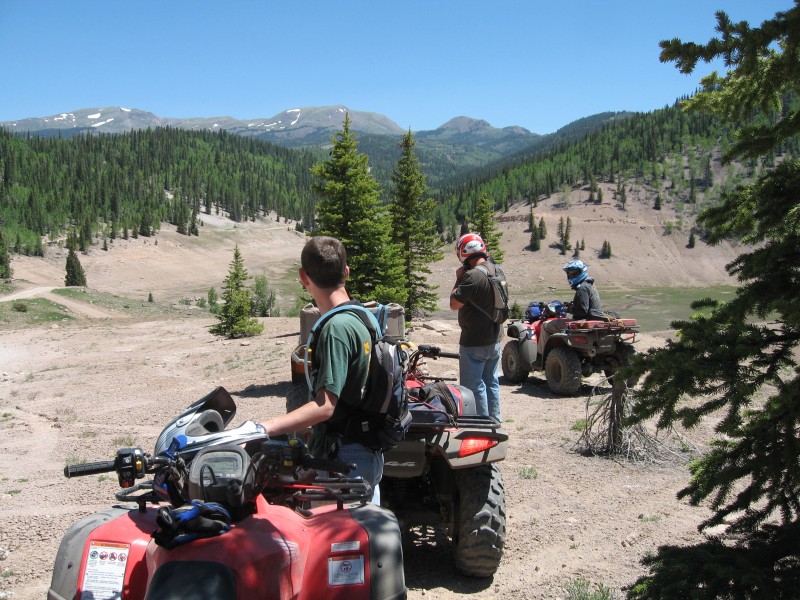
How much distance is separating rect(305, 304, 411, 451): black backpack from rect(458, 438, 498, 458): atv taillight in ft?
3.57

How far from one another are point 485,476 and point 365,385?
1698 mm

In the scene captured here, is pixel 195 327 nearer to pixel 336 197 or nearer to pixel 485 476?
pixel 336 197

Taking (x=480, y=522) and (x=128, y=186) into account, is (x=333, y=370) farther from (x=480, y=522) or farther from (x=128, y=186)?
(x=128, y=186)

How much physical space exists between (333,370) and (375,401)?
344mm

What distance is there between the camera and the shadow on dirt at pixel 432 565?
4.43 meters

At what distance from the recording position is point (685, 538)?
4980mm

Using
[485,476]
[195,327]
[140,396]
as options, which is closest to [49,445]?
[140,396]

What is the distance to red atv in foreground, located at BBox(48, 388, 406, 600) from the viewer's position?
7.28 ft

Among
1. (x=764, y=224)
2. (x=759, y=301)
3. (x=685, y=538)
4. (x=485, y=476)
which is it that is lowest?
(x=685, y=538)

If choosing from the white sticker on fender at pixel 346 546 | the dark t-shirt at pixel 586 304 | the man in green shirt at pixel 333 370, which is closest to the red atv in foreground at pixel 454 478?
the man in green shirt at pixel 333 370

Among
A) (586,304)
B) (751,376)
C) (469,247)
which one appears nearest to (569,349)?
(586,304)

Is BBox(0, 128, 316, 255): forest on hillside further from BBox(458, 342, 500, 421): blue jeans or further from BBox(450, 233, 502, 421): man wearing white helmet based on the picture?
BBox(458, 342, 500, 421): blue jeans

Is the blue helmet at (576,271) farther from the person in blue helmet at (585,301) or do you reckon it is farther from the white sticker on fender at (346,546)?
the white sticker on fender at (346,546)

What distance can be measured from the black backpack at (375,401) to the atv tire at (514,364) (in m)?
8.54
